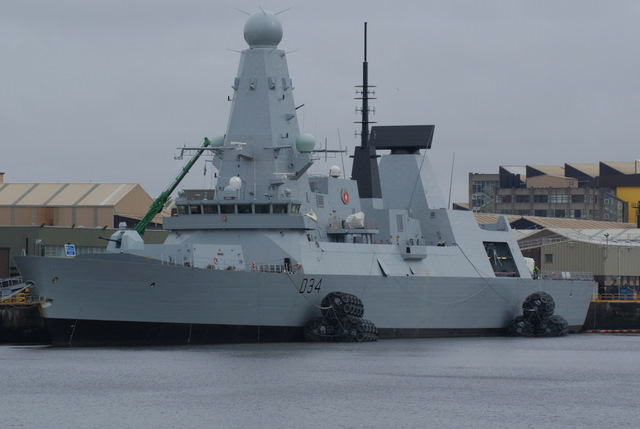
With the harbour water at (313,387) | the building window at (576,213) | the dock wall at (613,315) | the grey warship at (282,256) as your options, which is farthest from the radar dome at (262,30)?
the building window at (576,213)

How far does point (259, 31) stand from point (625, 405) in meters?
19.1

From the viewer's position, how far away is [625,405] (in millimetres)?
28891

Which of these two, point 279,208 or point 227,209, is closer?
point 279,208

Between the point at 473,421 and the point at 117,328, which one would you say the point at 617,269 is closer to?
the point at 117,328

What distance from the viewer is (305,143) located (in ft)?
138

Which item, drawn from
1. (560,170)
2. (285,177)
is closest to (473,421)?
(285,177)

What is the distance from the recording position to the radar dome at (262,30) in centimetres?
4212

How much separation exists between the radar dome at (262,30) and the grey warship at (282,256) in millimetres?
47

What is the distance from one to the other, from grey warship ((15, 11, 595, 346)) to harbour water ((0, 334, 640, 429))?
1.02 m

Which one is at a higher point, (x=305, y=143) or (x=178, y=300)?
(x=305, y=143)

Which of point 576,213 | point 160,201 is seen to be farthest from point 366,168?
point 576,213

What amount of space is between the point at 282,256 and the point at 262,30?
7.69 m

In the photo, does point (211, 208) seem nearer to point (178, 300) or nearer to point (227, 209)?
point (227, 209)

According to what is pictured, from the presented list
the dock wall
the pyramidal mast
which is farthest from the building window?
the pyramidal mast
